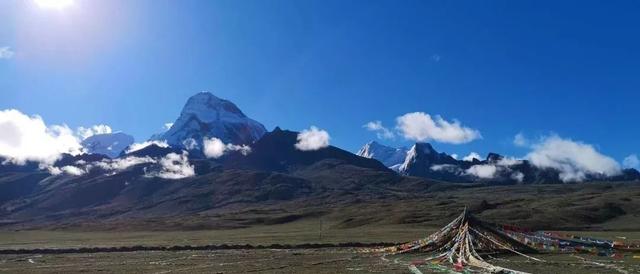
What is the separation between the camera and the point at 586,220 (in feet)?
483

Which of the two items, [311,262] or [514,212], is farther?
[514,212]

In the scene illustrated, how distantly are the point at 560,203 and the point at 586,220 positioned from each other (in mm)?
38236

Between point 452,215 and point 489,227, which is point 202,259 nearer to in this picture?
point 489,227

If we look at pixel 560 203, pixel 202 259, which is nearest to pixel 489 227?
pixel 202 259

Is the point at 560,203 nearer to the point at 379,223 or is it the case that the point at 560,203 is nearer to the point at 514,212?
the point at 514,212

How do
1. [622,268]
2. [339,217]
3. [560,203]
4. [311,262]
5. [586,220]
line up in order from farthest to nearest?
[339,217], [560,203], [586,220], [311,262], [622,268]

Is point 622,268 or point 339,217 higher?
point 339,217

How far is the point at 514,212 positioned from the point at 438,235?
11517 centimetres

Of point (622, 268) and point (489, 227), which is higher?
point (489, 227)

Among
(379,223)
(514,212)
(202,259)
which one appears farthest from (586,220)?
(202,259)

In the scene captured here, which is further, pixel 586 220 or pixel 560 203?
pixel 560 203

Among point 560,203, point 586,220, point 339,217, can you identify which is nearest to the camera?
point 586,220

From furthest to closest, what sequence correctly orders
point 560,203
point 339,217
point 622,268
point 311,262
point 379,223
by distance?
point 339,217, point 560,203, point 379,223, point 311,262, point 622,268

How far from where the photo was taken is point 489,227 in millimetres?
53688
